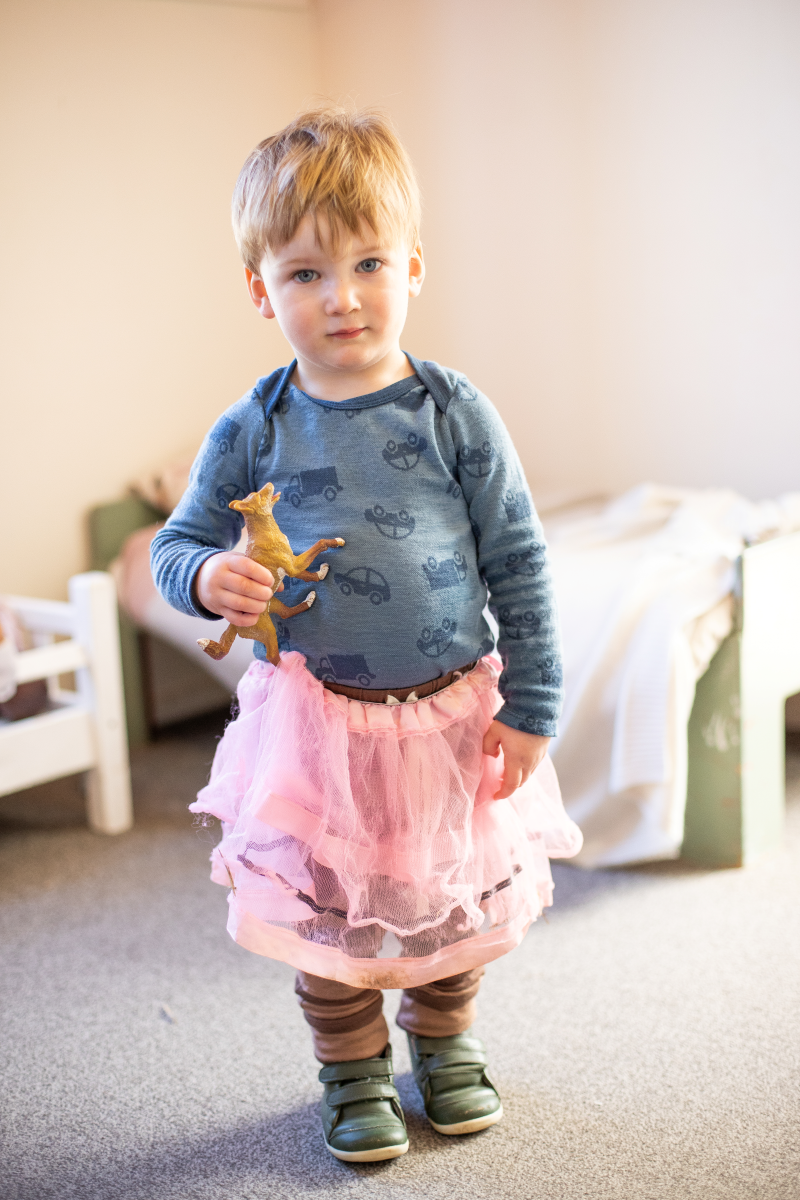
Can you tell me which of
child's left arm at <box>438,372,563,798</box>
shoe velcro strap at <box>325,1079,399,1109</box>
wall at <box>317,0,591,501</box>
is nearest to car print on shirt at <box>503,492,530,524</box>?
child's left arm at <box>438,372,563,798</box>

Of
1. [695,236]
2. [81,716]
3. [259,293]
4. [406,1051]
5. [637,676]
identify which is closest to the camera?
[259,293]

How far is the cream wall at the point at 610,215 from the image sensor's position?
217cm

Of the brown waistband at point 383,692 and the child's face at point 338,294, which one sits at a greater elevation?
the child's face at point 338,294

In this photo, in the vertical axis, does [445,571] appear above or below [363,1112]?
above

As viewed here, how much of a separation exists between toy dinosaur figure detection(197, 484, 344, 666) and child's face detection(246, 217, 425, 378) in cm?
13

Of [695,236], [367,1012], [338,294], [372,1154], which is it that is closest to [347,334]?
[338,294]

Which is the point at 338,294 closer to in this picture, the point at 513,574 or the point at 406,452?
the point at 406,452

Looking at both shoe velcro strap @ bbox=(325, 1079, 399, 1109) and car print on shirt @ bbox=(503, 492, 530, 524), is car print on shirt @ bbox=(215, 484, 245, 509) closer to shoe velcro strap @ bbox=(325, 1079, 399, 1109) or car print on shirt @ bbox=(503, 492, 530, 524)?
car print on shirt @ bbox=(503, 492, 530, 524)

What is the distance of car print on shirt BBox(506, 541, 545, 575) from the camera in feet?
3.14

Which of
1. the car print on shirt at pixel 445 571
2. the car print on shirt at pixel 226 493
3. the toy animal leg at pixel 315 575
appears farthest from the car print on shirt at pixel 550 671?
the car print on shirt at pixel 226 493

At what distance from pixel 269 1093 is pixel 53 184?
1.79 meters

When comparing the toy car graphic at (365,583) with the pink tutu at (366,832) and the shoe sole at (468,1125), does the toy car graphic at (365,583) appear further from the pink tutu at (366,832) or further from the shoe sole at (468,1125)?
the shoe sole at (468,1125)

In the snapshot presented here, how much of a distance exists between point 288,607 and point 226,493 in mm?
128

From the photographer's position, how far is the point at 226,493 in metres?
0.99
